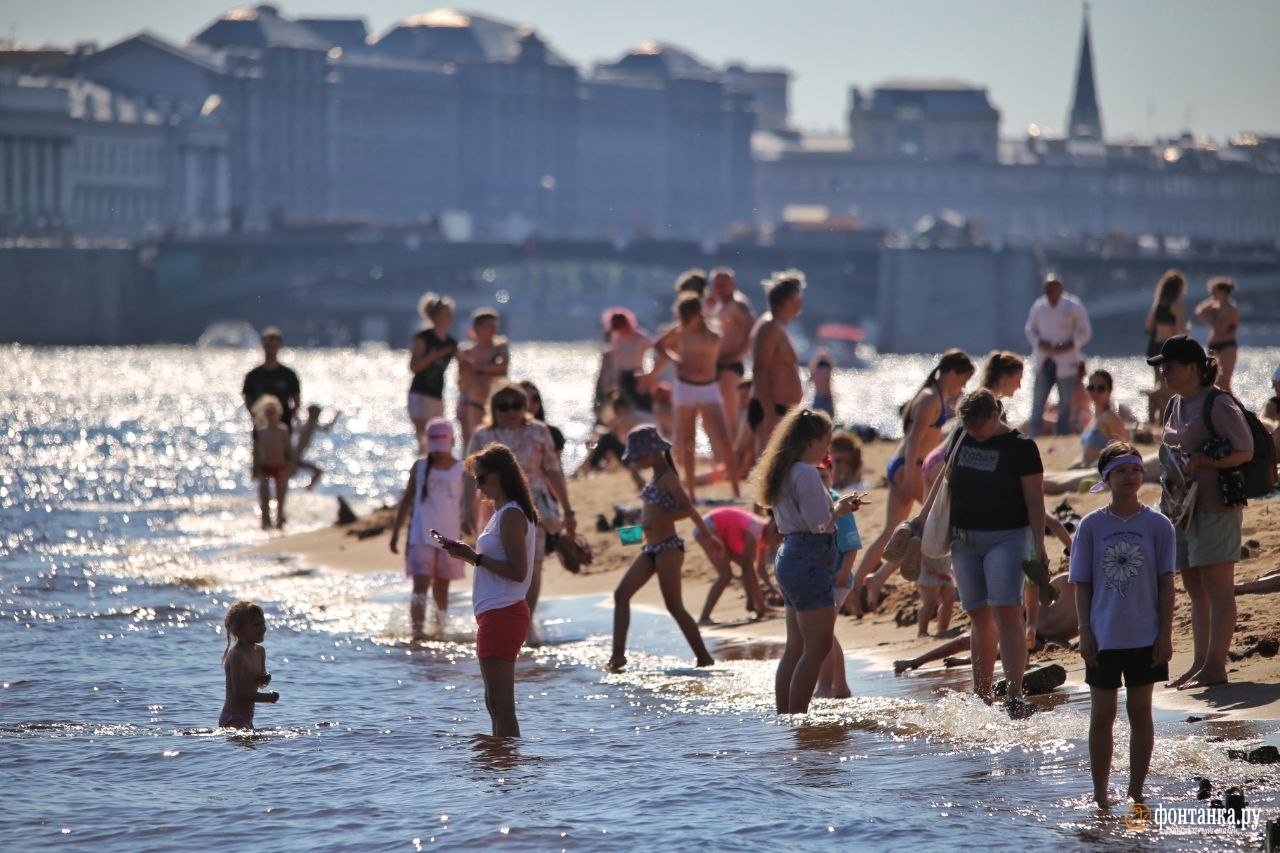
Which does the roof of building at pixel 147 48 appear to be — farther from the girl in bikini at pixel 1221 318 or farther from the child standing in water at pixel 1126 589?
the child standing in water at pixel 1126 589

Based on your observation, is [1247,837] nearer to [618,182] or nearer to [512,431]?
[512,431]

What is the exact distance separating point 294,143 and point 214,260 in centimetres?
4084

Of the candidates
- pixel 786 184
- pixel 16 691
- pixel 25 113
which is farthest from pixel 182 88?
pixel 16 691

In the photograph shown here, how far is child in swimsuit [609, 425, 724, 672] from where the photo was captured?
10.4m

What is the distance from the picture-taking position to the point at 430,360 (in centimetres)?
1664

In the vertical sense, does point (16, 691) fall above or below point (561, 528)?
below

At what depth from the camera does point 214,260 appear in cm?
9262

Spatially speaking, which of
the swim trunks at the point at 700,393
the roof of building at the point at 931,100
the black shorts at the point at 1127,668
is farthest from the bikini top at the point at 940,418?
the roof of building at the point at 931,100

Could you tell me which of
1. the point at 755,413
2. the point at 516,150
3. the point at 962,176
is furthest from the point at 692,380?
the point at 962,176

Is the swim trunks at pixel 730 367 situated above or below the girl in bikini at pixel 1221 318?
below

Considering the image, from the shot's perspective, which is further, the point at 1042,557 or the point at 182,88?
the point at 182,88

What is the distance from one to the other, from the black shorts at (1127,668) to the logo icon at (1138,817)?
1.47 feet

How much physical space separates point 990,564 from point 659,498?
7.59 feet

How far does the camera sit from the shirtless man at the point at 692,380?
14.3 metres
